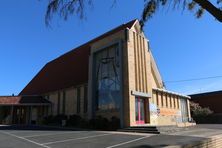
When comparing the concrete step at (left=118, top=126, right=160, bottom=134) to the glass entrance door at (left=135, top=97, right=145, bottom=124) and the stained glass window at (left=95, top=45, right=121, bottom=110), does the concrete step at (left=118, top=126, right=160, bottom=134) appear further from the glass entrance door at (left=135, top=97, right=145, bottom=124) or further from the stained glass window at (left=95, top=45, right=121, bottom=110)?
the stained glass window at (left=95, top=45, right=121, bottom=110)

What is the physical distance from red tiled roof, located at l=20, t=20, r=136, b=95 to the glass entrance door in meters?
6.47

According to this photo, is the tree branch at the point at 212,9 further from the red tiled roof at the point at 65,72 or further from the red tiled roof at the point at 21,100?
the red tiled roof at the point at 21,100

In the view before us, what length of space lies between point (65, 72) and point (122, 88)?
1361cm

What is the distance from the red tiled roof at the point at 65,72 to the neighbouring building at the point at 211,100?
1965cm

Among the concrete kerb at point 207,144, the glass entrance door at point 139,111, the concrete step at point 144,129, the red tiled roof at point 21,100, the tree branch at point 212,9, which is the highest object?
the tree branch at point 212,9

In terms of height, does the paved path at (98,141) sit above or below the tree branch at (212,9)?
below

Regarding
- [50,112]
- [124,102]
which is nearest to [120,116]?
[124,102]

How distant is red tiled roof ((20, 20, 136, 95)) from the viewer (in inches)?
1137

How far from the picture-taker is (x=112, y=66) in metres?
23.3


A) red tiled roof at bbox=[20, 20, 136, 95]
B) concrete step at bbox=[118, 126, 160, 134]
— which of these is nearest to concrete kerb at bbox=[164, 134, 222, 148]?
concrete step at bbox=[118, 126, 160, 134]

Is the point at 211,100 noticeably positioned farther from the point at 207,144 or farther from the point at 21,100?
the point at 207,144

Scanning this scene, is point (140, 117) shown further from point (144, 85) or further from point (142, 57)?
point (142, 57)

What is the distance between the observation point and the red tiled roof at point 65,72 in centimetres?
2887

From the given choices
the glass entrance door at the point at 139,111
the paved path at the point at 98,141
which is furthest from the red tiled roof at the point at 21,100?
the paved path at the point at 98,141
